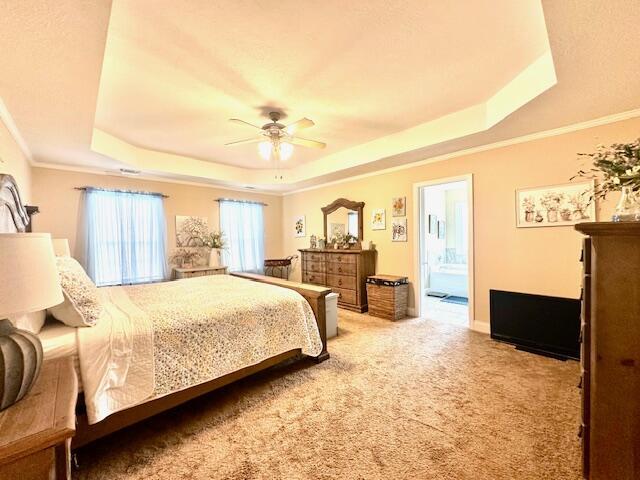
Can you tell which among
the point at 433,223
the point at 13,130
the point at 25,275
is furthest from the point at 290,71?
the point at 433,223

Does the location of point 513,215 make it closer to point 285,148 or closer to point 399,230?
point 399,230

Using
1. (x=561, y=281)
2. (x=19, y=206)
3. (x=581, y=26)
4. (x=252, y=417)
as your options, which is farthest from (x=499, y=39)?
(x=19, y=206)

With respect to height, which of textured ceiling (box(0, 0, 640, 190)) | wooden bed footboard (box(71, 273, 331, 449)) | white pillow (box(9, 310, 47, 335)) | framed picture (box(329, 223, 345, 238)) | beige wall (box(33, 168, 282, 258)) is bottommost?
wooden bed footboard (box(71, 273, 331, 449))

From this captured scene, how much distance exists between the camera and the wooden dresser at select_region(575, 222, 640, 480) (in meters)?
1.14

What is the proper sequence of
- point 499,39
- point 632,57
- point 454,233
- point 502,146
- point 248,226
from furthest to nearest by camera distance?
point 454,233, point 248,226, point 502,146, point 499,39, point 632,57

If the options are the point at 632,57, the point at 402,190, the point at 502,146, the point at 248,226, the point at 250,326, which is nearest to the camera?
the point at 632,57

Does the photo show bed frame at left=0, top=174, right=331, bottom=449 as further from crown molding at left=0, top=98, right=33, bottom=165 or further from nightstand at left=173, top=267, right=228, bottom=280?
nightstand at left=173, top=267, right=228, bottom=280

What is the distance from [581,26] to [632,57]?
62cm

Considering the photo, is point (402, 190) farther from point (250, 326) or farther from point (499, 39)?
point (250, 326)

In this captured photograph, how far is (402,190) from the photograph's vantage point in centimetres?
454

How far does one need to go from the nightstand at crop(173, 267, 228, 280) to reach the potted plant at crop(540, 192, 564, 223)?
501 centimetres

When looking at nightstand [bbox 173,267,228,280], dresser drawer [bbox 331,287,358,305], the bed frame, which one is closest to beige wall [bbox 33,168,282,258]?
→ nightstand [bbox 173,267,228,280]

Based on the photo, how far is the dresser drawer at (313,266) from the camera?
5464 mm

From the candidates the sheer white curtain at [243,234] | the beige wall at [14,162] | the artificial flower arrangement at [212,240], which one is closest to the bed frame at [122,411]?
the beige wall at [14,162]
